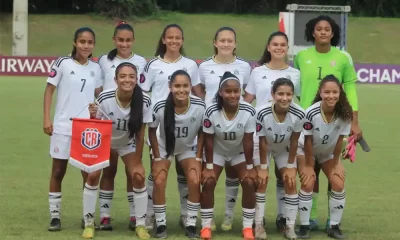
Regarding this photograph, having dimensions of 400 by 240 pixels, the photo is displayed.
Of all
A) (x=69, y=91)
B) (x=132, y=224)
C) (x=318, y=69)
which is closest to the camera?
(x=69, y=91)

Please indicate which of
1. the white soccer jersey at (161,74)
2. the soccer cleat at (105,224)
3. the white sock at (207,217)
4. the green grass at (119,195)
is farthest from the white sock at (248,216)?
the white soccer jersey at (161,74)

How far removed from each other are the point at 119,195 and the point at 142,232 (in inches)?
81.1

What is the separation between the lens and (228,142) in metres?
6.76

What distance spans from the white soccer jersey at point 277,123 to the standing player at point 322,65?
450 mm

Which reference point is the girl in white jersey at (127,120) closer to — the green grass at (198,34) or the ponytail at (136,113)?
the ponytail at (136,113)

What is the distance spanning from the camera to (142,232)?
21.8ft

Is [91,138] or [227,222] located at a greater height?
[91,138]

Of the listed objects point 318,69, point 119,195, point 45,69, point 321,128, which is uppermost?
point 45,69

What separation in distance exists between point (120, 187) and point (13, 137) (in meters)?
4.53

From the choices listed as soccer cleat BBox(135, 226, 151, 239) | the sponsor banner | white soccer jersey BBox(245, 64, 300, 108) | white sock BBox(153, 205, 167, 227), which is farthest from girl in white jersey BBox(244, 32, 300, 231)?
the sponsor banner

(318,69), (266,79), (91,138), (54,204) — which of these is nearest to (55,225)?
→ (54,204)

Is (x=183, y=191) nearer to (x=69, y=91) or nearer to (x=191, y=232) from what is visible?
(x=191, y=232)

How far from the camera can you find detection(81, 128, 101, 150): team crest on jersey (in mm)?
6562

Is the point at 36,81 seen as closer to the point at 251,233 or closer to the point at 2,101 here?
the point at 2,101
